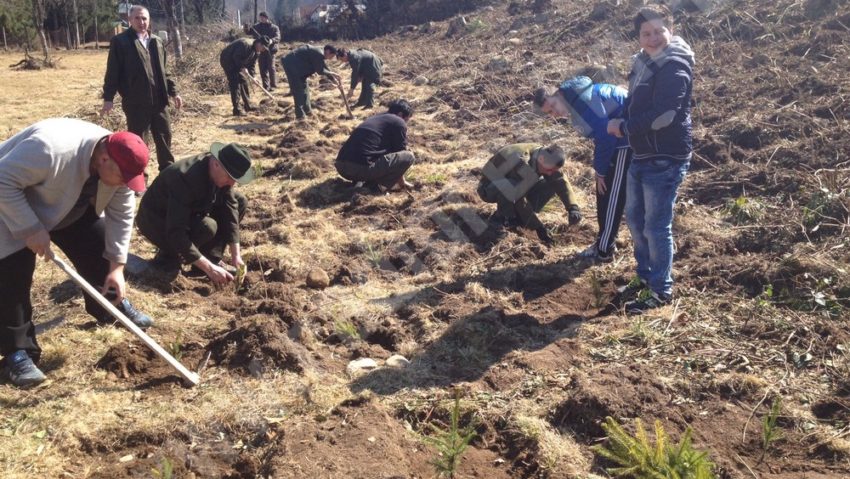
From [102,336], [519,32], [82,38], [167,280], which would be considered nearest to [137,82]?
[167,280]

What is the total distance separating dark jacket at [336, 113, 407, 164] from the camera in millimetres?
6191

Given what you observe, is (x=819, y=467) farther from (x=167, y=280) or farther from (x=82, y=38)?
(x=82, y=38)

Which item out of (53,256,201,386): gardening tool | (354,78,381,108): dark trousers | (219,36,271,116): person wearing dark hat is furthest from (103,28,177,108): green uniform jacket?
(354,78,381,108): dark trousers

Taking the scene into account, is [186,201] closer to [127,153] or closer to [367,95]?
[127,153]

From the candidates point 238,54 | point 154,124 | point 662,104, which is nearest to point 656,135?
point 662,104

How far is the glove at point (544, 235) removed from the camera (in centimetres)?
511

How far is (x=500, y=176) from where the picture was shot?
17.2 feet

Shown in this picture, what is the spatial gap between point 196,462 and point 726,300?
10.5 feet

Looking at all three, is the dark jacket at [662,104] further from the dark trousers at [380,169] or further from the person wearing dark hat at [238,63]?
the person wearing dark hat at [238,63]

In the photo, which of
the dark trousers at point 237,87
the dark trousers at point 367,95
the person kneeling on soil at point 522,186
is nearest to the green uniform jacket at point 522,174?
the person kneeling on soil at point 522,186

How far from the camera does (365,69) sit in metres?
10.2

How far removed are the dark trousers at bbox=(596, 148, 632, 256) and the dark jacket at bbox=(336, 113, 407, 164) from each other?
8.08 feet

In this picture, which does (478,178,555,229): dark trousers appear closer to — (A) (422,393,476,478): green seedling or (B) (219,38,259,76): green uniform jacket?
(A) (422,393,476,478): green seedling

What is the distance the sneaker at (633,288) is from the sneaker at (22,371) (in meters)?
3.47
